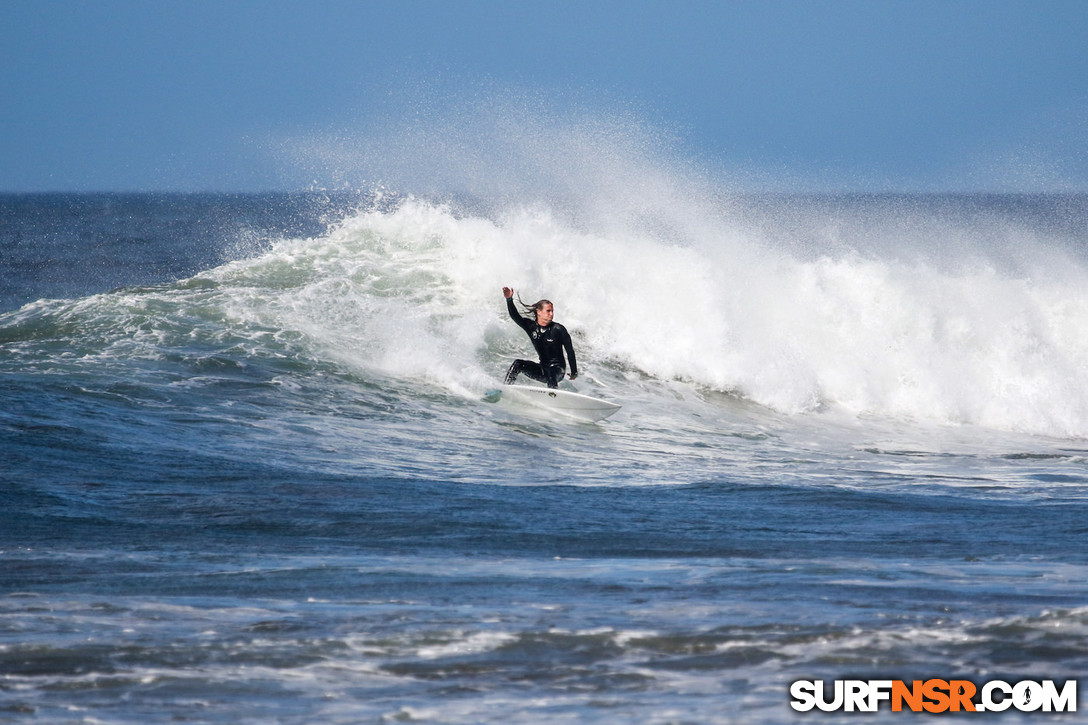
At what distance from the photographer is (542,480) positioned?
396 inches

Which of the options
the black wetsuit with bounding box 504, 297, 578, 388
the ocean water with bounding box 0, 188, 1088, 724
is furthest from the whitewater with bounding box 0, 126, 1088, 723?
the black wetsuit with bounding box 504, 297, 578, 388

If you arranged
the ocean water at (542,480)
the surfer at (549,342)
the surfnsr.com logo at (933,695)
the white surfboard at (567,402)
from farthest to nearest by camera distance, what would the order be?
1. the surfer at (549,342)
2. the white surfboard at (567,402)
3. the ocean water at (542,480)
4. the surfnsr.com logo at (933,695)

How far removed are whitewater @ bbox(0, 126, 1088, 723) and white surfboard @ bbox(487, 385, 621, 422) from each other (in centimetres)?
19

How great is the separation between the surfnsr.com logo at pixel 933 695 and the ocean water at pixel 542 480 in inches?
4.2

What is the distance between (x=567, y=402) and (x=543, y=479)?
10.7 ft

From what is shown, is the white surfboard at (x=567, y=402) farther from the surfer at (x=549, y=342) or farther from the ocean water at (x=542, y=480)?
the ocean water at (x=542, y=480)

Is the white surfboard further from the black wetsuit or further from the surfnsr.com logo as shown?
the surfnsr.com logo

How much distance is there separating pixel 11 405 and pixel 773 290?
40.8 feet

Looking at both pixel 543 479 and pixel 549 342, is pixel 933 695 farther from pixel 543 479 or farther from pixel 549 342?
pixel 549 342

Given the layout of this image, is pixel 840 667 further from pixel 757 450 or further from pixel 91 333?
pixel 91 333

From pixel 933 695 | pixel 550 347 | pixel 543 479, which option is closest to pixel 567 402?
pixel 550 347

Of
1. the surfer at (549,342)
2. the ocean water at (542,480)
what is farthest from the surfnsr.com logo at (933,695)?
the surfer at (549,342)

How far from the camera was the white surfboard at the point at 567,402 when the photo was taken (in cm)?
1325

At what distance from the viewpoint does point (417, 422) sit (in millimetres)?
12617
